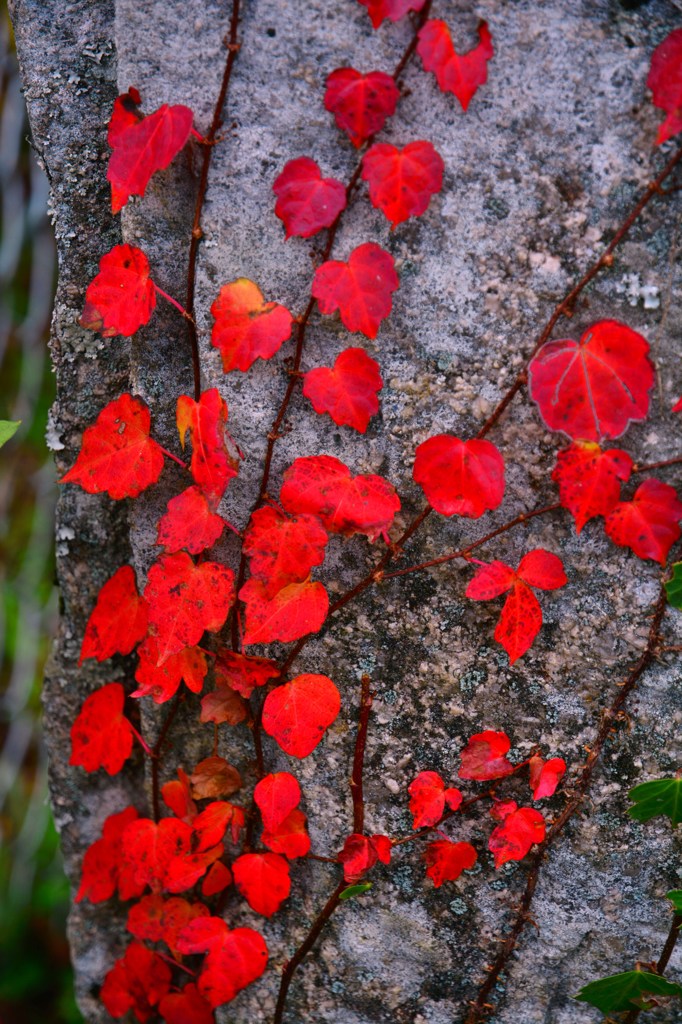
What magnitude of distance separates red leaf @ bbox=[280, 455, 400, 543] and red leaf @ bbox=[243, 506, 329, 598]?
21mm

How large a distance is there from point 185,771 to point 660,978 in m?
0.80

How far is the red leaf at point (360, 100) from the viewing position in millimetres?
1014

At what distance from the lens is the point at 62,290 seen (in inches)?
50.4

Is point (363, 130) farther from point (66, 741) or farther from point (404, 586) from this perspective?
point (66, 741)

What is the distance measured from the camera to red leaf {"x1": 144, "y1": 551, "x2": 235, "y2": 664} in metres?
1.09

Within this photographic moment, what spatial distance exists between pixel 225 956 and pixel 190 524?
0.72 metres

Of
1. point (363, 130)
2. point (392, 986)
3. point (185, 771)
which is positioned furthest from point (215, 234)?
point (392, 986)

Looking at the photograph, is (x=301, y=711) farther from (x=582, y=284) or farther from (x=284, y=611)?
(x=582, y=284)

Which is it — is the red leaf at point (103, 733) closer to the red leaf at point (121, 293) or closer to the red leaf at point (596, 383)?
the red leaf at point (121, 293)

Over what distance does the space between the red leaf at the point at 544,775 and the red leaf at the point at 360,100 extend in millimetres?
924

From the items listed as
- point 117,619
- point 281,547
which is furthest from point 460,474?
point 117,619

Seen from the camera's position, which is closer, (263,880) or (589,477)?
(589,477)

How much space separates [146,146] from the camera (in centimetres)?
105

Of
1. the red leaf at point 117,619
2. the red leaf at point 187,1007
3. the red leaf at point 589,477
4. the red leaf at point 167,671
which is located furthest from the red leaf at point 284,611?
the red leaf at point 187,1007
